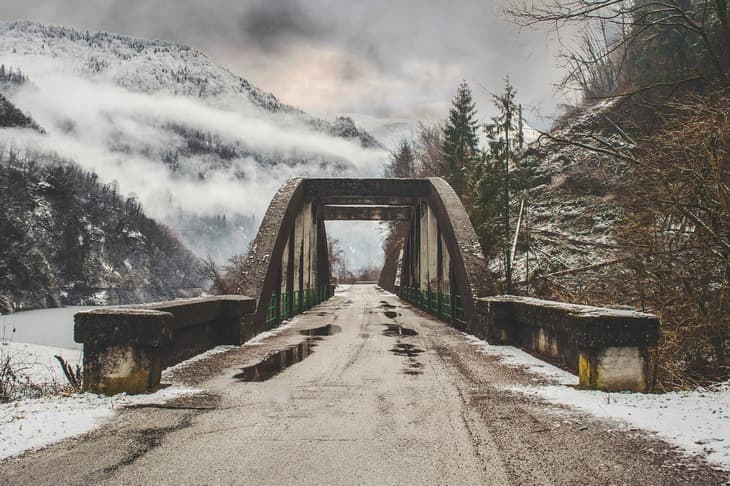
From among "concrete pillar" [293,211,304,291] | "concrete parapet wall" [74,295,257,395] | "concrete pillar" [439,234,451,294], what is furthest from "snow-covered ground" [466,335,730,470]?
"concrete pillar" [293,211,304,291]

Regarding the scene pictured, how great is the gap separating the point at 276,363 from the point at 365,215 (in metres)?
18.5

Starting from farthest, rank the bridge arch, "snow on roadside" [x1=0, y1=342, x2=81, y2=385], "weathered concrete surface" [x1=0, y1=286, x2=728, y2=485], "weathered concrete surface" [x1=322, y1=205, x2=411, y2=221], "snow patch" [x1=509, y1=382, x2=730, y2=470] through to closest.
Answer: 1. "weathered concrete surface" [x1=322, y1=205, x2=411, y2=221]
2. the bridge arch
3. "snow on roadside" [x1=0, y1=342, x2=81, y2=385]
4. "snow patch" [x1=509, y1=382, x2=730, y2=470]
5. "weathered concrete surface" [x1=0, y1=286, x2=728, y2=485]

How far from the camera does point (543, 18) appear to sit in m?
7.93

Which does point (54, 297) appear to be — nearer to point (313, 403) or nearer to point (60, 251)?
point (60, 251)

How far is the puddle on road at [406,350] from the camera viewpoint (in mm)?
8188

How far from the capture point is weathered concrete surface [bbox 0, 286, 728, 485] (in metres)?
2.85

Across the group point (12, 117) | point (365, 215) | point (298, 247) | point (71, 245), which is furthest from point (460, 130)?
point (12, 117)

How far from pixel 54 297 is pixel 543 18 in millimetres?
92345

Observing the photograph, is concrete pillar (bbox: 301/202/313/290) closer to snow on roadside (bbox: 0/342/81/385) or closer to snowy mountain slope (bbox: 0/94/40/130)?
snow on roadside (bbox: 0/342/81/385)

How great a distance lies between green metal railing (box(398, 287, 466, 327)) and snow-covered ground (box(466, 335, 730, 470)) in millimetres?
7045

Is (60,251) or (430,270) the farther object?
(60,251)

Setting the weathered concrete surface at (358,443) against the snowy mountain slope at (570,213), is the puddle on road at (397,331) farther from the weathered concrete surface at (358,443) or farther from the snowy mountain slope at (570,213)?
the weathered concrete surface at (358,443)

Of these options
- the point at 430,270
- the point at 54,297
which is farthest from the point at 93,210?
the point at 430,270

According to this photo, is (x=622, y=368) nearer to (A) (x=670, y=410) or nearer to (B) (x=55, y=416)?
(A) (x=670, y=410)
